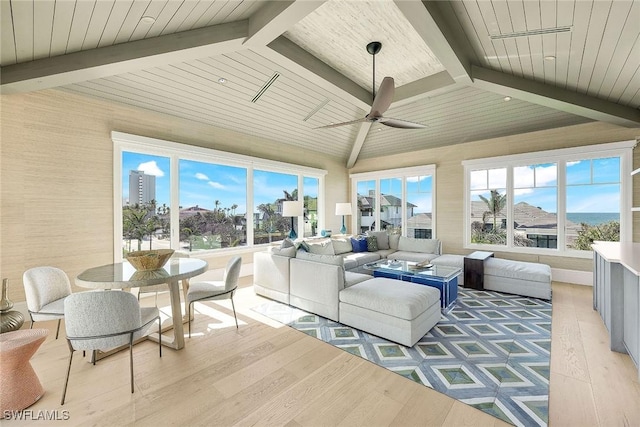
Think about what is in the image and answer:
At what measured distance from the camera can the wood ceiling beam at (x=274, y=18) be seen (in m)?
2.46

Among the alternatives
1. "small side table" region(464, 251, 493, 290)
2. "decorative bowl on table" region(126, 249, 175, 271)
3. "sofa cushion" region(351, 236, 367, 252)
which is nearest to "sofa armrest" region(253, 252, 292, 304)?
"decorative bowl on table" region(126, 249, 175, 271)

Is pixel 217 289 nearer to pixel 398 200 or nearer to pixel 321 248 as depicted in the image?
pixel 321 248

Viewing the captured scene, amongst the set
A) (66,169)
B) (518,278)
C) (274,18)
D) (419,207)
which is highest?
(274,18)

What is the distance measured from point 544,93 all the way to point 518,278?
2.71m

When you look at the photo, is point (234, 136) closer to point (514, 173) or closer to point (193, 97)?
point (193, 97)

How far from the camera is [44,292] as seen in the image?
2.56 m

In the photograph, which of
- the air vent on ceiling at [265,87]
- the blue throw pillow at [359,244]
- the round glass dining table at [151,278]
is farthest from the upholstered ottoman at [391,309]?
the air vent on ceiling at [265,87]

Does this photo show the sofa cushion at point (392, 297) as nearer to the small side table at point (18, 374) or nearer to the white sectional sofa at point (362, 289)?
the white sectional sofa at point (362, 289)

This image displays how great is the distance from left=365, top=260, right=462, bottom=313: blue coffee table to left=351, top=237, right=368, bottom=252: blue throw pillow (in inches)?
65.5

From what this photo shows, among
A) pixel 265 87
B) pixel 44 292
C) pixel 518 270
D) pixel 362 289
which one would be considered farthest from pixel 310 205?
pixel 44 292

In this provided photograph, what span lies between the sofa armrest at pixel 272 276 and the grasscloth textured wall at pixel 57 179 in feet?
7.21

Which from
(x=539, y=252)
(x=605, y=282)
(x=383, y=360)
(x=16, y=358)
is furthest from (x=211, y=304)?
(x=539, y=252)

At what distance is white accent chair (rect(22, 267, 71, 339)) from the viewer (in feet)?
7.97

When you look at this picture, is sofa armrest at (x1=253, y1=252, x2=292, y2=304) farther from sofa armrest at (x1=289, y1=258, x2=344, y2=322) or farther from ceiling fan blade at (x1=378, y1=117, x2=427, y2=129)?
ceiling fan blade at (x1=378, y1=117, x2=427, y2=129)
